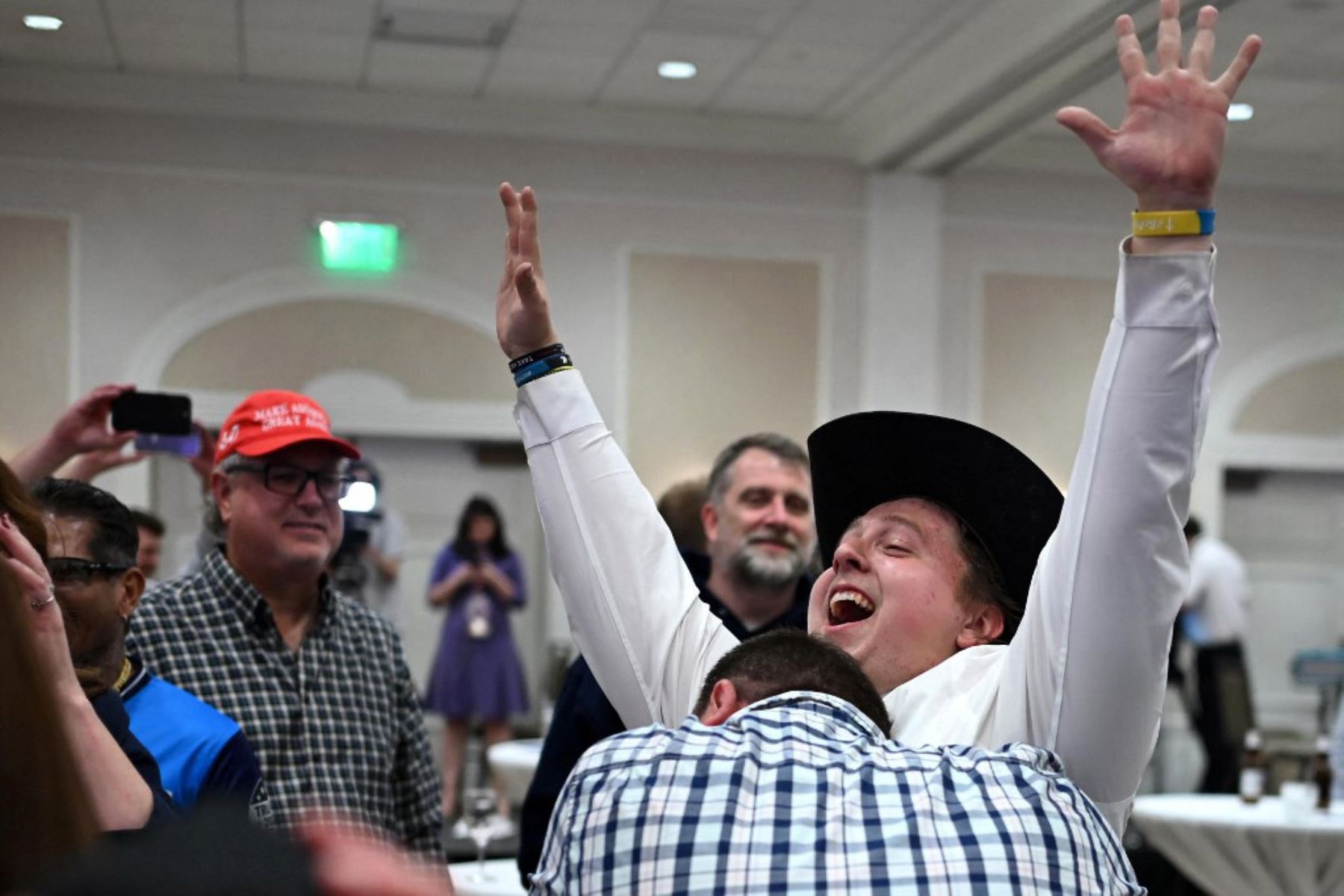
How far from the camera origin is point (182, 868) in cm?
63

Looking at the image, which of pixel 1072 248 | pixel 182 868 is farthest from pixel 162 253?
pixel 182 868

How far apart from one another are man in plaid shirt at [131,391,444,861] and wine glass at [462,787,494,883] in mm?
1006

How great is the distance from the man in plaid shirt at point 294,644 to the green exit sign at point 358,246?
19.0 ft

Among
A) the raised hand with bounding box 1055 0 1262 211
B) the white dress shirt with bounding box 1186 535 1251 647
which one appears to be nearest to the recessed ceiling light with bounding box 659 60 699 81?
the white dress shirt with bounding box 1186 535 1251 647

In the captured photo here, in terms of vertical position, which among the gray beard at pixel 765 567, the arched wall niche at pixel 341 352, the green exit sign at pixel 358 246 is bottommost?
the gray beard at pixel 765 567

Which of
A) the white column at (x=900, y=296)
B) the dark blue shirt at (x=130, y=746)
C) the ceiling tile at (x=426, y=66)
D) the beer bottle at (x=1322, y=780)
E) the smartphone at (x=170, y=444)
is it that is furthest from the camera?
the white column at (x=900, y=296)

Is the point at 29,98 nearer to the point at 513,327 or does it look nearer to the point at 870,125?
the point at 870,125

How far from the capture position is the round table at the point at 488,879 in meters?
3.71

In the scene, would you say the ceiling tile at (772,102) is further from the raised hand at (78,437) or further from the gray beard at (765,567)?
the raised hand at (78,437)

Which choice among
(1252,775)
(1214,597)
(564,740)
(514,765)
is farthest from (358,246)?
(564,740)

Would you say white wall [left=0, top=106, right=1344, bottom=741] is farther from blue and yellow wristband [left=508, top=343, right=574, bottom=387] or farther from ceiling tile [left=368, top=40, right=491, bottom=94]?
blue and yellow wristband [left=508, top=343, right=574, bottom=387]

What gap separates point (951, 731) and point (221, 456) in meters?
1.77

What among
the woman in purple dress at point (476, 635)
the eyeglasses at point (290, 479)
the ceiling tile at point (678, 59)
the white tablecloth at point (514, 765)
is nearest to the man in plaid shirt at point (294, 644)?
the eyeglasses at point (290, 479)

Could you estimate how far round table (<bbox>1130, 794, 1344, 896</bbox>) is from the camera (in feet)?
16.1
